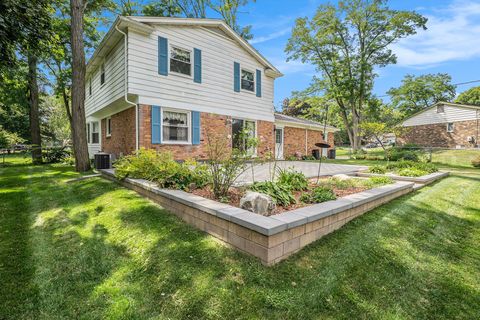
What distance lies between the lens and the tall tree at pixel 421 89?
102 ft

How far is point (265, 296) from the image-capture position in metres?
2.11

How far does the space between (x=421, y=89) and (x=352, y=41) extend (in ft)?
59.0

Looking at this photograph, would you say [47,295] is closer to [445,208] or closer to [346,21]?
[445,208]

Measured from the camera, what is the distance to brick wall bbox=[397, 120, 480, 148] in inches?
822

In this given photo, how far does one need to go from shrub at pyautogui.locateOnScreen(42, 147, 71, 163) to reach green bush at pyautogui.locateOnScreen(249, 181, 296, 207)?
46.2 ft

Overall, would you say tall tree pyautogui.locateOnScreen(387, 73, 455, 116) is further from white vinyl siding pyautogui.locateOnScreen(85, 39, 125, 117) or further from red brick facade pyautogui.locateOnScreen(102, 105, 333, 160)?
white vinyl siding pyautogui.locateOnScreen(85, 39, 125, 117)

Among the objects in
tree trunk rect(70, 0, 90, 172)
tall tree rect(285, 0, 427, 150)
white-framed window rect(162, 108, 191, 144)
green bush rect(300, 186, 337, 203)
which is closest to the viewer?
green bush rect(300, 186, 337, 203)

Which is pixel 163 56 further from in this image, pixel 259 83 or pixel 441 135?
pixel 441 135

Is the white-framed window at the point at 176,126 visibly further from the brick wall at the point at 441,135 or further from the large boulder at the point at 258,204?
the brick wall at the point at 441,135

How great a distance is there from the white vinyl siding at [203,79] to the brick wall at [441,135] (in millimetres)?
17690

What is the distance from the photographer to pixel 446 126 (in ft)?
74.3

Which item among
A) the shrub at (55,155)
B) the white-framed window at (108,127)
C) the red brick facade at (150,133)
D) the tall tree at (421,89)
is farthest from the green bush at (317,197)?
the tall tree at (421,89)

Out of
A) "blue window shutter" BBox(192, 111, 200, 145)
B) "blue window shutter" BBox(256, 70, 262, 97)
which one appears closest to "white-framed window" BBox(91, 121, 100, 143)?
"blue window shutter" BBox(192, 111, 200, 145)

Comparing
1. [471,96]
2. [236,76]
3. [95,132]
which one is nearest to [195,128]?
[236,76]
